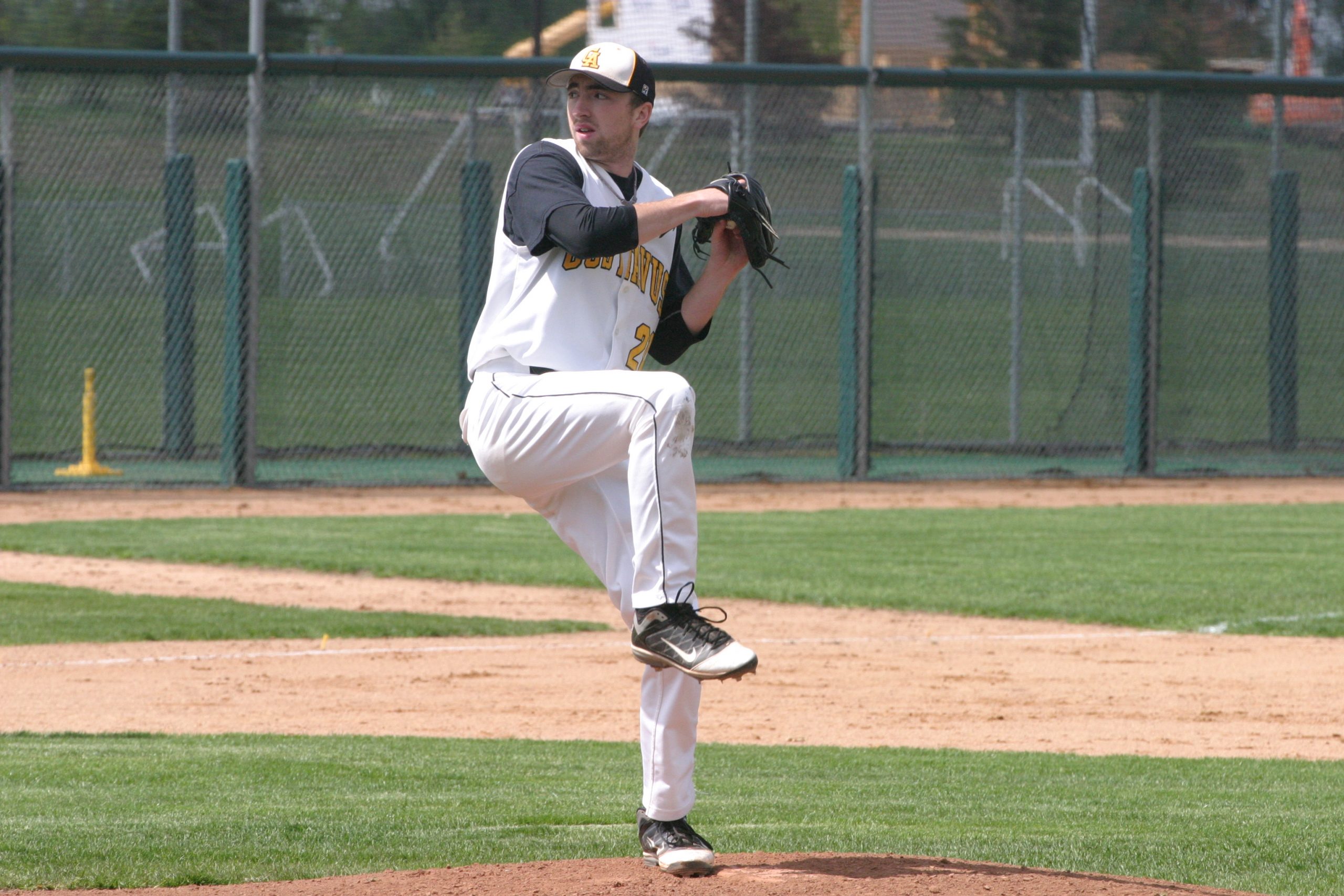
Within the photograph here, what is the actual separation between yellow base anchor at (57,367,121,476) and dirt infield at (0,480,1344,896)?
362cm

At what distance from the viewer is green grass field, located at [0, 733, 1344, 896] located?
14.9 feet

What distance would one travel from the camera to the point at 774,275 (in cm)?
1667

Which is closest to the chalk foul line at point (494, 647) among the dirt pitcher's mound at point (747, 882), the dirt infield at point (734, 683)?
the dirt infield at point (734, 683)

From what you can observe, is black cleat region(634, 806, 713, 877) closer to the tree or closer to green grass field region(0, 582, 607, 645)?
green grass field region(0, 582, 607, 645)

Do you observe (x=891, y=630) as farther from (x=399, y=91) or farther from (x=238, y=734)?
(x=399, y=91)

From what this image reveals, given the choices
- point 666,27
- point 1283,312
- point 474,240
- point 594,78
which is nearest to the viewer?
point 594,78

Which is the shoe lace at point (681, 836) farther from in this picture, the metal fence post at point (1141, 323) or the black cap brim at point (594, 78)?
the metal fence post at point (1141, 323)

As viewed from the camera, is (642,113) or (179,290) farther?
(179,290)

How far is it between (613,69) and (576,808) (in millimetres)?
2500

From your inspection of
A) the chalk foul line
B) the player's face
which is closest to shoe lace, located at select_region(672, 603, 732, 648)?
the player's face

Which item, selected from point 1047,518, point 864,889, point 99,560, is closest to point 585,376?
point 864,889

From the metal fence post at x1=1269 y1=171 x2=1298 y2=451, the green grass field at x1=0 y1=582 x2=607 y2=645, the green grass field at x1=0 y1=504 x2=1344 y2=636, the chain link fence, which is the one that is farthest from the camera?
the metal fence post at x1=1269 y1=171 x2=1298 y2=451

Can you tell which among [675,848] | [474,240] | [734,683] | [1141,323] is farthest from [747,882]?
[1141,323]

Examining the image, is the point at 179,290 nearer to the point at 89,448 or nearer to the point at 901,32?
the point at 89,448
